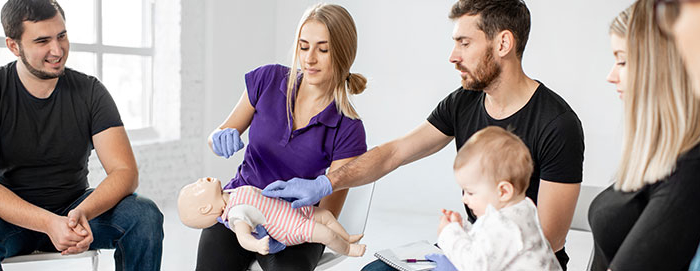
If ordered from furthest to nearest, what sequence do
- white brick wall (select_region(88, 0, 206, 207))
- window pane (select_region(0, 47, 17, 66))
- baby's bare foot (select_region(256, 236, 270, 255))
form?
white brick wall (select_region(88, 0, 206, 207))
window pane (select_region(0, 47, 17, 66))
baby's bare foot (select_region(256, 236, 270, 255))

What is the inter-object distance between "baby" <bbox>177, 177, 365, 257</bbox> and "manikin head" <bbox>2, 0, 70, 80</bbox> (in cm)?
77

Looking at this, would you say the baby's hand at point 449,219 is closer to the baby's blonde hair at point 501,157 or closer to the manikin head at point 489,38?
the baby's blonde hair at point 501,157

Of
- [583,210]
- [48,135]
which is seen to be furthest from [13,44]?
[583,210]

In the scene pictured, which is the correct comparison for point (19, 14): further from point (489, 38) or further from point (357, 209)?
point (489, 38)

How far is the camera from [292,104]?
7.38 ft

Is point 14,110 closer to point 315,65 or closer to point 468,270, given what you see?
point 315,65

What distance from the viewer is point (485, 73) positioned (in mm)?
1914

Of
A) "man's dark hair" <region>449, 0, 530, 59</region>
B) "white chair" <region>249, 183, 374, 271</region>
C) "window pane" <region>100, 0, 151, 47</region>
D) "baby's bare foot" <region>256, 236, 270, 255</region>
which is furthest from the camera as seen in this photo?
"window pane" <region>100, 0, 151, 47</region>

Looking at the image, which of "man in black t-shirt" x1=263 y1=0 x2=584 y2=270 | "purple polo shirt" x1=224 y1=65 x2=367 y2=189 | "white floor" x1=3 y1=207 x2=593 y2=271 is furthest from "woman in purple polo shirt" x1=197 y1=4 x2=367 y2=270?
"white floor" x1=3 y1=207 x2=593 y2=271

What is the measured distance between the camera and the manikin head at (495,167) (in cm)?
142

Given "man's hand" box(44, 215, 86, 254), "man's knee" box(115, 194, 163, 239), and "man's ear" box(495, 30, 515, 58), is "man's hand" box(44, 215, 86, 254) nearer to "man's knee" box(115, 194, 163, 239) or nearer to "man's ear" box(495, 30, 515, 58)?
"man's knee" box(115, 194, 163, 239)

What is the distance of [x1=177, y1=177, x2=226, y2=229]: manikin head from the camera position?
1.83m

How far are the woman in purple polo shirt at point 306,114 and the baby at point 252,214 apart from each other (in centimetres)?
16

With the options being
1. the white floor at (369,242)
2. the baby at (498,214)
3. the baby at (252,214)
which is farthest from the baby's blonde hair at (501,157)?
the white floor at (369,242)
